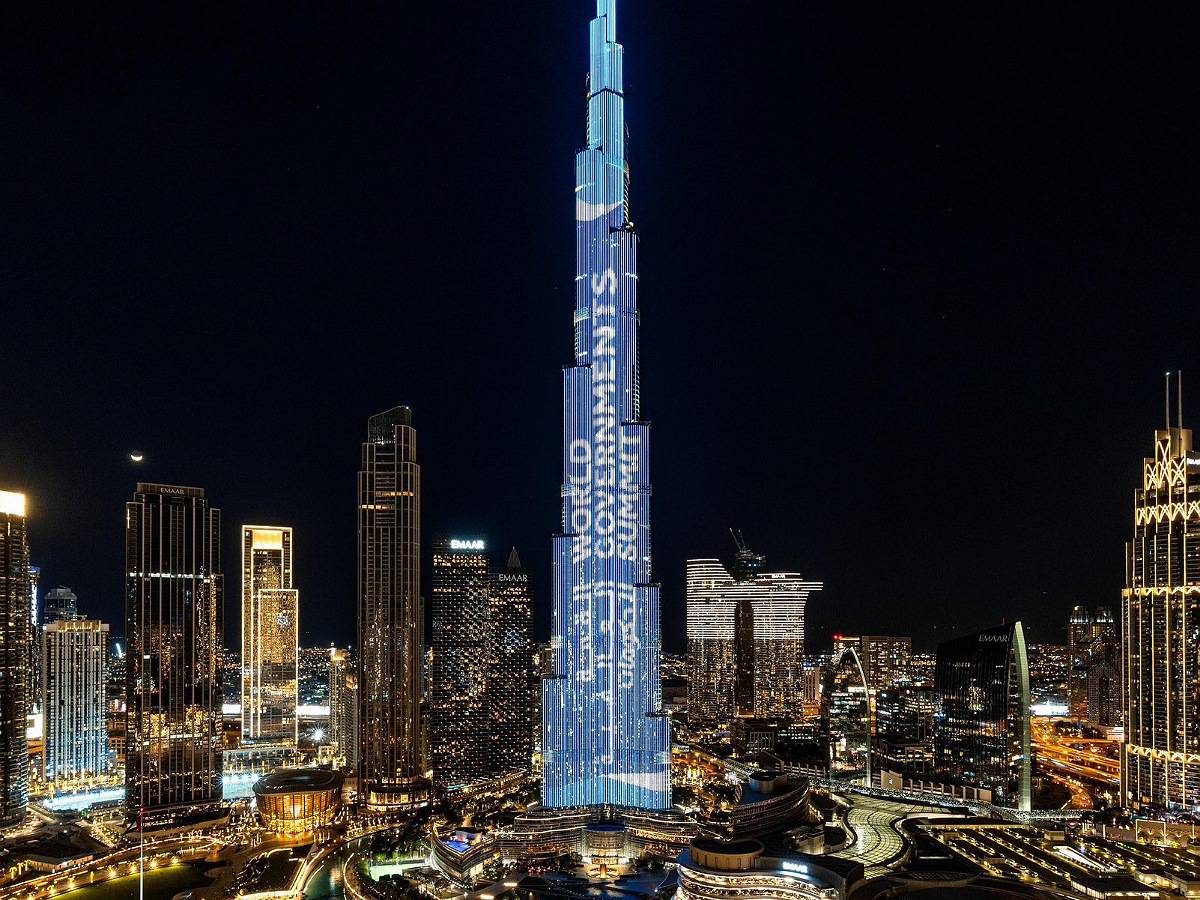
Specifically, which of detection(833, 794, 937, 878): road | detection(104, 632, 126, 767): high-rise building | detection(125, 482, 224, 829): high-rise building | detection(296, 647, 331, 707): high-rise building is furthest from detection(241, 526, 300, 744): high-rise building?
detection(833, 794, 937, 878): road

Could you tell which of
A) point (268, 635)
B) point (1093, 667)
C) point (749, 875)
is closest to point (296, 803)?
point (749, 875)

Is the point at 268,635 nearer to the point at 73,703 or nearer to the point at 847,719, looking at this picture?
the point at 73,703

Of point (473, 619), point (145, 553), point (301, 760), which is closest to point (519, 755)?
point (473, 619)

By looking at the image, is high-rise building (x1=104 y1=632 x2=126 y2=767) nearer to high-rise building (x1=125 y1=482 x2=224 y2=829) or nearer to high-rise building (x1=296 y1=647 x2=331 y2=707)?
high-rise building (x1=296 y1=647 x2=331 y2=707)

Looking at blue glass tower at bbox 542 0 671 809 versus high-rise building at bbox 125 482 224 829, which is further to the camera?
high-rise building at bbox 125 482 224 829

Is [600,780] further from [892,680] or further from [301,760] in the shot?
[892,680]

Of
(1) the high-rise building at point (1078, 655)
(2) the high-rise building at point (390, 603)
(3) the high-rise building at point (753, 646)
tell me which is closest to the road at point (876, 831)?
(2) the high-rise building at point (390, 603)

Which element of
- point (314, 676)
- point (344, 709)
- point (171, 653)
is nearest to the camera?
point (171, 653)

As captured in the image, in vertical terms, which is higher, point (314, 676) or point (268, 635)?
point (268, 635)
